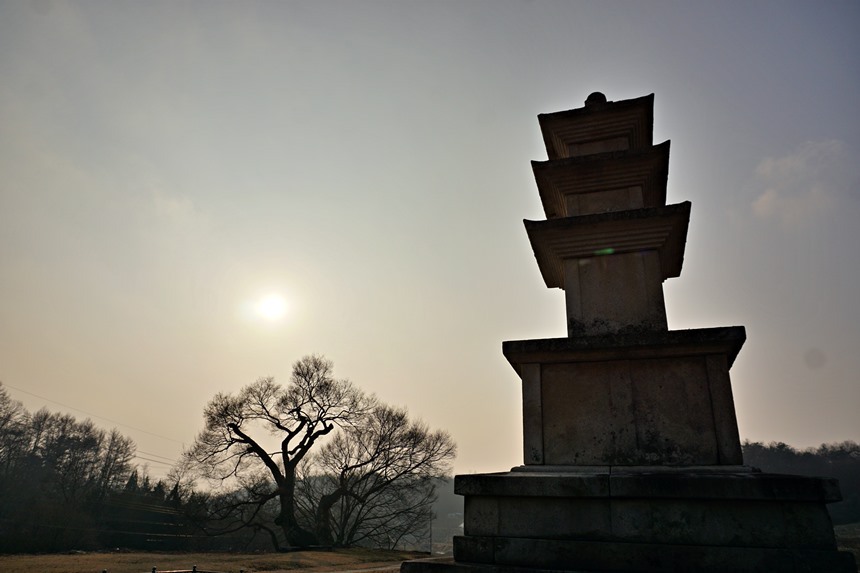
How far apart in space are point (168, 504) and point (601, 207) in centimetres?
3496

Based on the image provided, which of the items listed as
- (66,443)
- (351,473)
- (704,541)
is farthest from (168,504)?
(704,541)

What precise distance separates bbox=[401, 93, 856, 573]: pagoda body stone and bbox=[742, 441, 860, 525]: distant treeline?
63523mm

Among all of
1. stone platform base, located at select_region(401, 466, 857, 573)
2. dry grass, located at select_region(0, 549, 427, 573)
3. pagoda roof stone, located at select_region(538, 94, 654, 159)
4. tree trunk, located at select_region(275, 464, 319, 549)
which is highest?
pagoda roof stone, located at select_region(538, 94, 654, 159)

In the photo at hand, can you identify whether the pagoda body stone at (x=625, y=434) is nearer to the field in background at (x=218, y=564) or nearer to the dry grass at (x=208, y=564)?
the field in background at (x=218, y=564)

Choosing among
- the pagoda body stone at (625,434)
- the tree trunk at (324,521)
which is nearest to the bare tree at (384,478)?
the tree trunk at (324,521)

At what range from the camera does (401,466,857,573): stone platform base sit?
478 centimetres

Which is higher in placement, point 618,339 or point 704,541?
point 618,339

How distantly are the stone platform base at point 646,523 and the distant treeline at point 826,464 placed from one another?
211 feet

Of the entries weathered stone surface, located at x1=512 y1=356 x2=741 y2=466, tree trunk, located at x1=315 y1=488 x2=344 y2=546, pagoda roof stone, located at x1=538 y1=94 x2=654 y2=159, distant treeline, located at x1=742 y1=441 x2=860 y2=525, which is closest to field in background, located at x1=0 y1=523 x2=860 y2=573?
tree trunk, located at x1=315 y1=488 x2=344 y2=546

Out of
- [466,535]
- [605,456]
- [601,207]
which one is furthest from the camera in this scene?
[601,207]

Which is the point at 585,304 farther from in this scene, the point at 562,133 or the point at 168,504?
the point at 168,504

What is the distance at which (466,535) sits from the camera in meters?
5.76

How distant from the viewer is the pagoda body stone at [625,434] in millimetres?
4926

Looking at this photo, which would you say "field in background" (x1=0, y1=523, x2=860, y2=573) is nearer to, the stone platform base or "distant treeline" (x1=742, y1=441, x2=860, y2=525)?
the stone platform base
